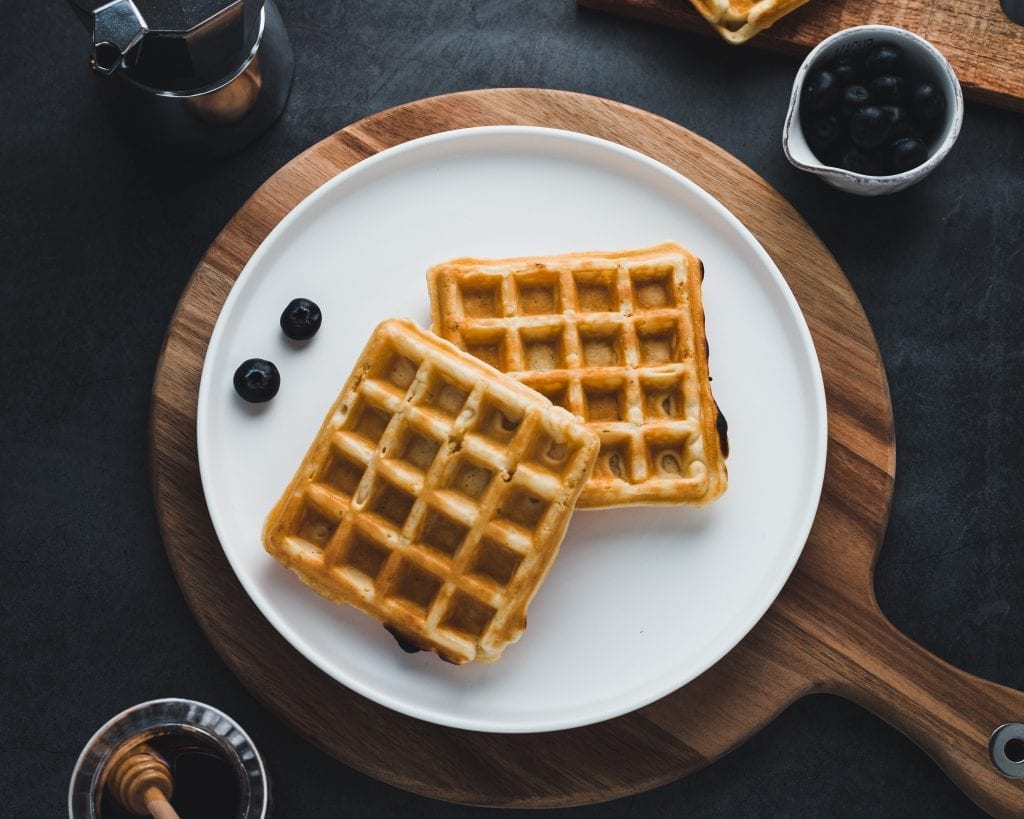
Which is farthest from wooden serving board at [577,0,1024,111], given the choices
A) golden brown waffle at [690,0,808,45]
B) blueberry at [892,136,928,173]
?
blueberry at [892,136,928,173]

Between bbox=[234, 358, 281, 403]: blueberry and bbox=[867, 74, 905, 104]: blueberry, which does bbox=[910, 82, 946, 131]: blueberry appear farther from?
bbox=[234, 358, 281, 403]: blueberry

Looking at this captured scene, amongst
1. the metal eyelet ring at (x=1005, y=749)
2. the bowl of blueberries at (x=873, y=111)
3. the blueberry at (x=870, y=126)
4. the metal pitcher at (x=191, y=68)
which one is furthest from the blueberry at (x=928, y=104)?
the metal pitcher at (x=191, y=68)

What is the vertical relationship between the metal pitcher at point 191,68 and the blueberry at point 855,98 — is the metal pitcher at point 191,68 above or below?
above

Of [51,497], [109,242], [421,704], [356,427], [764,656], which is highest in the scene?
[109,242]

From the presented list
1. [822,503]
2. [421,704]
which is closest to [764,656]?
[822,503]

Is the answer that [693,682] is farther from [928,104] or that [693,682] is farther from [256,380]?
[928,104]

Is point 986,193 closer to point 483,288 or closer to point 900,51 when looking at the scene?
point 900,51

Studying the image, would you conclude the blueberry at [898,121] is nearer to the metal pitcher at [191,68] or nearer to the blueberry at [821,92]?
the blueberry at [821,92]
